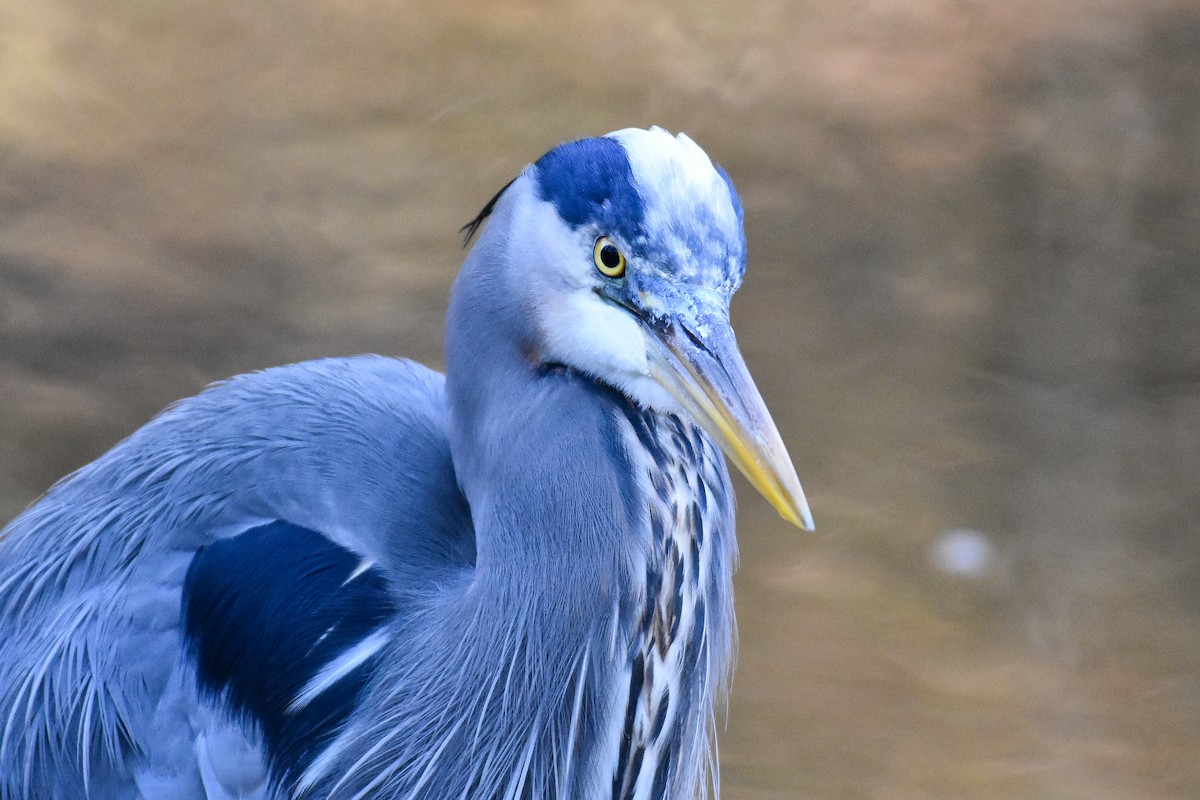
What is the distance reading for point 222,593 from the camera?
5.32 ft

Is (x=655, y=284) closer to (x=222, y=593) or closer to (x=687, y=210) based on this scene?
(x=687, y=210)

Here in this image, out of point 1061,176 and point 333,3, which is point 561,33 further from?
point 1061,176

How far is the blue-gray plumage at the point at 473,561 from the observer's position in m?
→ 1.45

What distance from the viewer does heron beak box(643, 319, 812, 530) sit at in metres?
1.39

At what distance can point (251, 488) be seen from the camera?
1680 mm

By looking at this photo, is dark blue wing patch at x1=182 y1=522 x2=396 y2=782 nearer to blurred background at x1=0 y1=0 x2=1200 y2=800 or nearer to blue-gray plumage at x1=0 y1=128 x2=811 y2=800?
blue-gray plumage at x1=0 y1=128 x2=811 y2=800

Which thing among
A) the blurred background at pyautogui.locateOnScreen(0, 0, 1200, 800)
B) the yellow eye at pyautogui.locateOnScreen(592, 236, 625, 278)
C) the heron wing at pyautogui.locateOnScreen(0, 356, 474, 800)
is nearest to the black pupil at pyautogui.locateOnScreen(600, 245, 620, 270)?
the yellow eye at pyautogui.locateOnScreen(592, 236, 625, 278)

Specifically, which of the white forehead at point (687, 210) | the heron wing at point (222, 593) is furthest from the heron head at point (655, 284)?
the heron wing at point (222, 593)

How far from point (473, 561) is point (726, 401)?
0.47 metres

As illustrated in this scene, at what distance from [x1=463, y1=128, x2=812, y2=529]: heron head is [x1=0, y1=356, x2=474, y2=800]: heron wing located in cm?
35

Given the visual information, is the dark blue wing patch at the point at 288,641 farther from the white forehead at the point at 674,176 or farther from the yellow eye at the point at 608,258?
the white forehead at the point at 674,176

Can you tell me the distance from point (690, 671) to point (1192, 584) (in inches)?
88.8

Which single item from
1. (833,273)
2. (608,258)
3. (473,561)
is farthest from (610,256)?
(833,273)

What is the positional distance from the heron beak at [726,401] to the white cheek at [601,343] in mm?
26
